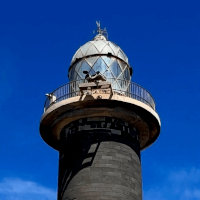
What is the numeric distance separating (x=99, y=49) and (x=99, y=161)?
557cm

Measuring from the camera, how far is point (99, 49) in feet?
72.7

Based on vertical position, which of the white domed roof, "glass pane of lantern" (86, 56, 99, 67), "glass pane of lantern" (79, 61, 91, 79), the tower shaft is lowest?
the tower shaft

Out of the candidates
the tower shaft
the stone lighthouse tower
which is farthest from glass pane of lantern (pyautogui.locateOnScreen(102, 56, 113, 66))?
the tower shaft

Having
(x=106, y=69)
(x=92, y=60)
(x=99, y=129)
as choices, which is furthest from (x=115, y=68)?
(x=99, y=129)

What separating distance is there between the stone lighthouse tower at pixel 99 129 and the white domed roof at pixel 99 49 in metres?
0.12

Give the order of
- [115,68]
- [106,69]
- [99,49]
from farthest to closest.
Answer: [99,49], [115,68], [106,69]

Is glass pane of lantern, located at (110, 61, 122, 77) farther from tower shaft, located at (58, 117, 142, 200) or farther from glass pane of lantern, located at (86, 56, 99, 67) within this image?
tower shaft, located at (58, 117, 142, 200)

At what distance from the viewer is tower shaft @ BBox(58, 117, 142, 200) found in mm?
18359

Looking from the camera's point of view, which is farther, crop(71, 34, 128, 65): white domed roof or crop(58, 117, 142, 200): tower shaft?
crop(71, 34, 128, 65): white domed roof

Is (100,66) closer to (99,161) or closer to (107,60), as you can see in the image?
(107,60)

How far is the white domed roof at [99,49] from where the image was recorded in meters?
22.1

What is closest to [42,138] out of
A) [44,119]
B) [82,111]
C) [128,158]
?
[44,119]

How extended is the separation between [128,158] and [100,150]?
1.15 metres

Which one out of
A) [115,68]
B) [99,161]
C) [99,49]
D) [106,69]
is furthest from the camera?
[99,49]
